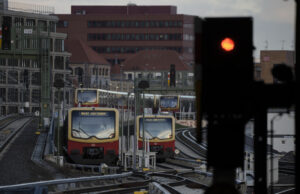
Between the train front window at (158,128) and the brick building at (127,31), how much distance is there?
10701cm

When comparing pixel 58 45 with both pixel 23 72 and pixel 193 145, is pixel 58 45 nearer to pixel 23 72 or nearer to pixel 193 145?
pixel 23 72

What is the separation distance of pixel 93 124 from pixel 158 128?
19.7 ft

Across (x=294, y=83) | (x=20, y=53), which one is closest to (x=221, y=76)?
(x=294, y=83)

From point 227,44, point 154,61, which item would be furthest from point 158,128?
point 154,61

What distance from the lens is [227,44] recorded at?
4.27 m

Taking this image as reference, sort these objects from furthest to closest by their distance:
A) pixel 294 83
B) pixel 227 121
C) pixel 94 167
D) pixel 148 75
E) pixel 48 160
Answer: pixel 148 75
pixel 48 160
pixel 94 167
pixel 294 83
pixel 227 121

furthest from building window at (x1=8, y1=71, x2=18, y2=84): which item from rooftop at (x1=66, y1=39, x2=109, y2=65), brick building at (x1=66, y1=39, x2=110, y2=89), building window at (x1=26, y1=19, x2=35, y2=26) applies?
rooftop at (x1=66, y1=39, x2=109, y2=65)

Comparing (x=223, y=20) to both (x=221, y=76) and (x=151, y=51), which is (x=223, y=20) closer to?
(x=221, y=76)

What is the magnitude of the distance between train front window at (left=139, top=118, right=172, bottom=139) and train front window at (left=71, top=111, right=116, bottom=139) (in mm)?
4839

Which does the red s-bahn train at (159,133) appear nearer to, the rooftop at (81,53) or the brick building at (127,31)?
the rooftop at (81,53)

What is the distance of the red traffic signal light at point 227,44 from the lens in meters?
4.27

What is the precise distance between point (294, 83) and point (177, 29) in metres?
137

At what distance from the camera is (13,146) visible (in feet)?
122

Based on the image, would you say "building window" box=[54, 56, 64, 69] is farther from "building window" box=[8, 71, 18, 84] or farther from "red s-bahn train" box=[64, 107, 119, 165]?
"red s-bahn train" box=[64, 107, 119, 165]
